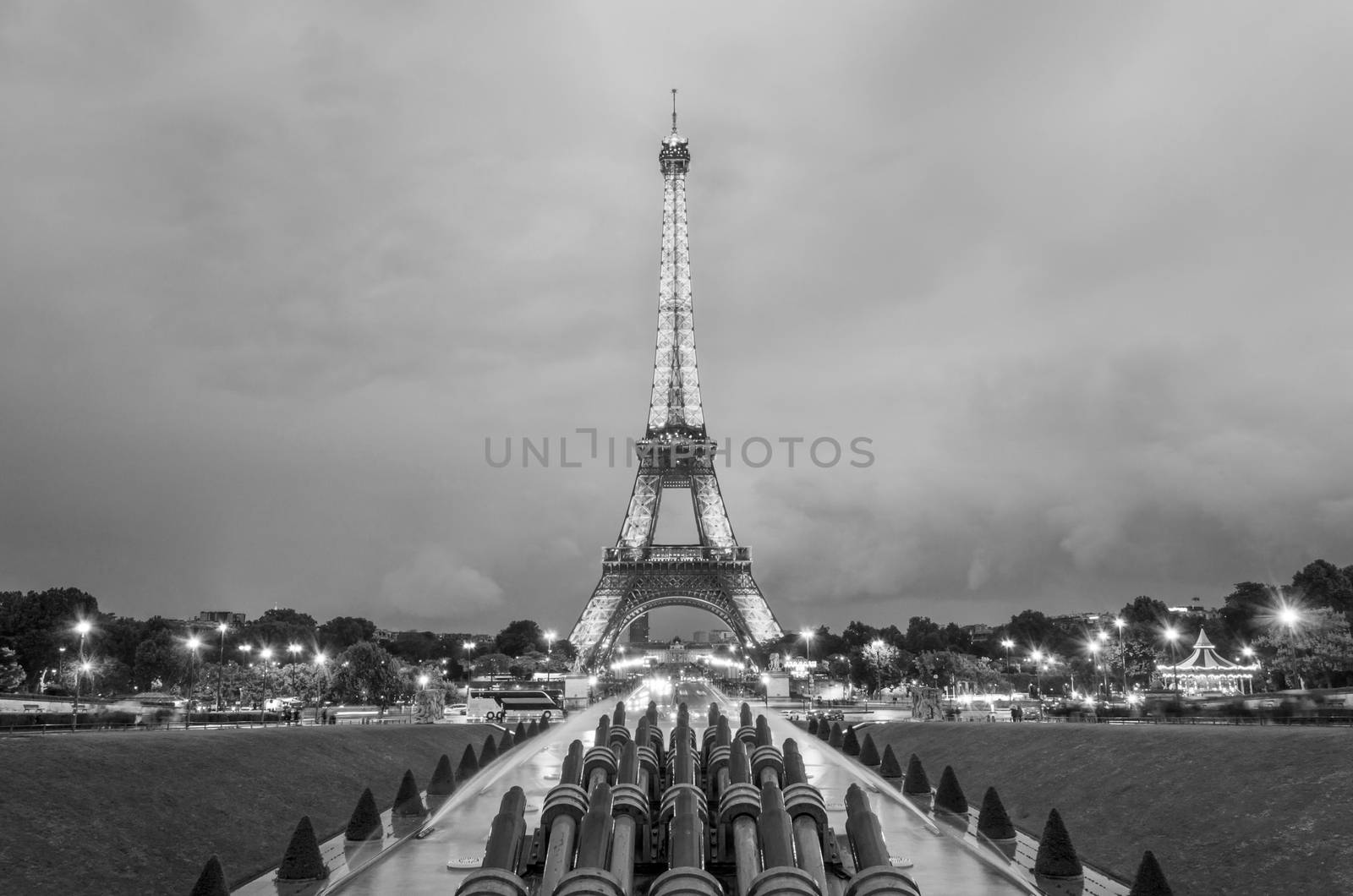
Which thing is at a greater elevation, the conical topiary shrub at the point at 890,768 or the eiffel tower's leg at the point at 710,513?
the eiffel tower's leg at the point at 710,513

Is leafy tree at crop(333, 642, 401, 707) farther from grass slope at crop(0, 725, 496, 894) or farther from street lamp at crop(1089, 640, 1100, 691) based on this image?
street lamp at crop(1089, 640, 1100, 691)

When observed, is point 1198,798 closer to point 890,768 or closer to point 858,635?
point 890,768

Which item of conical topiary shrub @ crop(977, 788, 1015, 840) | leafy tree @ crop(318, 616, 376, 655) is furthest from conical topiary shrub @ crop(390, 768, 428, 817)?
leafy tree @ crop(318, 616, 376, 655)

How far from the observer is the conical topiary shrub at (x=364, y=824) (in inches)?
1216

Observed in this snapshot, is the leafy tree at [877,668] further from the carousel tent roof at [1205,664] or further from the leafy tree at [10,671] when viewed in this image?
the leafy tree at [10,671]

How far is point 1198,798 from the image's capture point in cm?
3047

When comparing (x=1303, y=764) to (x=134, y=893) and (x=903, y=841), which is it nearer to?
(x=903, y=841)

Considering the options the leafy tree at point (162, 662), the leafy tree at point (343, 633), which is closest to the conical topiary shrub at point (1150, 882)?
the leafy tree at point (162, 662)

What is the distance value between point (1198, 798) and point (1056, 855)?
300 inches

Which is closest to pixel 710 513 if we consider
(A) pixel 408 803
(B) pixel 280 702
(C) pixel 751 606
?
(C) pixel 751 606

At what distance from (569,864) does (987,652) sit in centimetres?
15447

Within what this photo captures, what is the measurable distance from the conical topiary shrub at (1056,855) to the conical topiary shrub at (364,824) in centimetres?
2050

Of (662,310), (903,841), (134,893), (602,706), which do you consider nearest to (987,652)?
(662,310)

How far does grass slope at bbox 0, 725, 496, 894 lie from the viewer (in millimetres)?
23906
